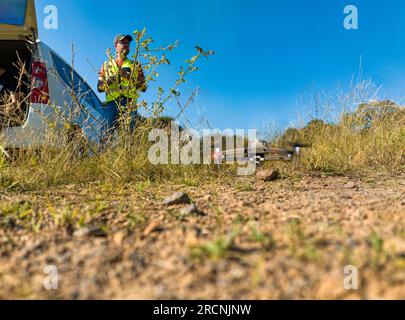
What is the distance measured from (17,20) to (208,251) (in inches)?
142

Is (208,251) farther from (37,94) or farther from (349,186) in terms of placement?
(37,94)

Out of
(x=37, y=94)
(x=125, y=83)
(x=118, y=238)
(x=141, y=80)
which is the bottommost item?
(x=118, y=238)

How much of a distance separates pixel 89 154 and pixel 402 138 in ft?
12.4

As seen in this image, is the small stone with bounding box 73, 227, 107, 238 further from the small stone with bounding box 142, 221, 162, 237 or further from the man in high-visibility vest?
the man in high-visibility vest

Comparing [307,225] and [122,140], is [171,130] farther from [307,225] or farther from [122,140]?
[307,225]

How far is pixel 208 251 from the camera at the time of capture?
1.09m

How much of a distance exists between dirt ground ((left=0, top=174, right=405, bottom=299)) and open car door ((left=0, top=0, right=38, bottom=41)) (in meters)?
2.49

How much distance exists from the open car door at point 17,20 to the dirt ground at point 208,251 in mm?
2492

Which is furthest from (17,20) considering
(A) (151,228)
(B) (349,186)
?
(B) (349,186)

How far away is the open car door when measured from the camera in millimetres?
3607

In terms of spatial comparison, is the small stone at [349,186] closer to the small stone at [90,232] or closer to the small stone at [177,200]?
the small stone at [177,200]

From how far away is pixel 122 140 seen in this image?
3449mm

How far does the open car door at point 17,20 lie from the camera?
3.61m
